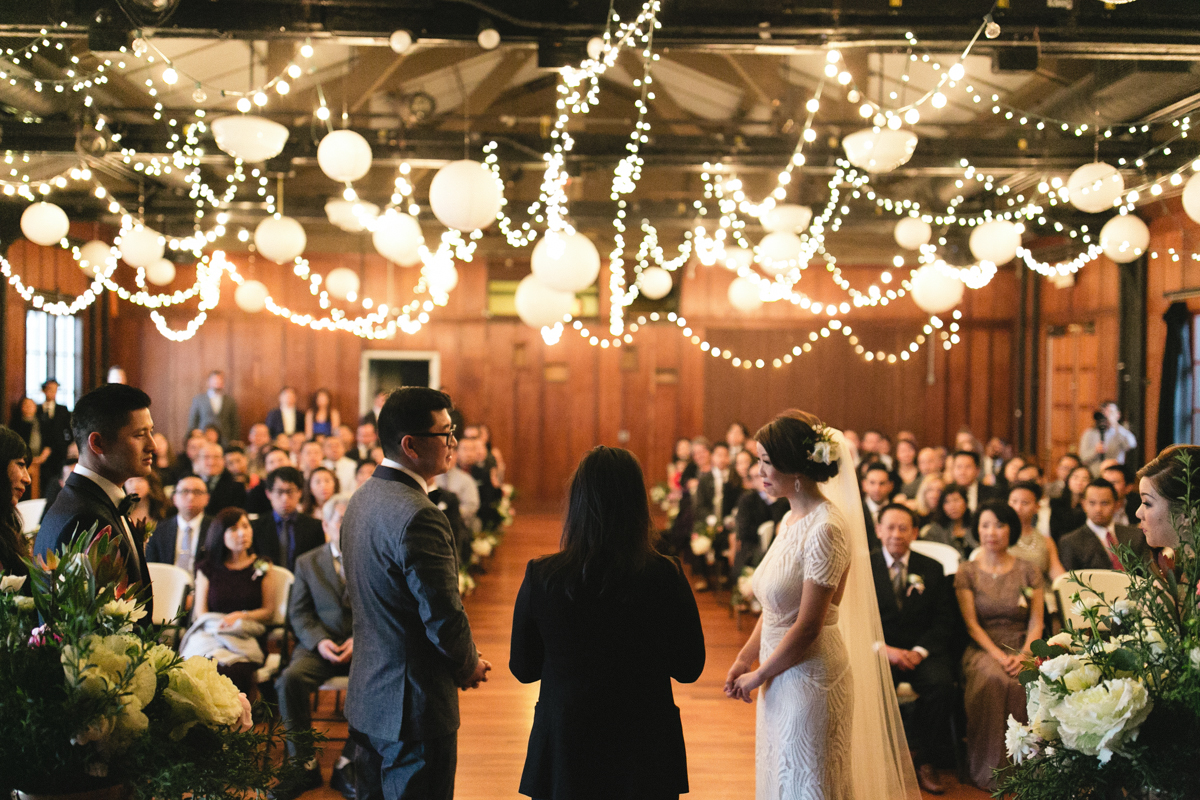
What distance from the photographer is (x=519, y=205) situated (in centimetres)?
1022

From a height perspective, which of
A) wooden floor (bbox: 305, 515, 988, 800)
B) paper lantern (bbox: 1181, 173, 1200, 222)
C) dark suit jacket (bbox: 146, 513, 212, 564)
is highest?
paper lantern (bbox: 1181, 173, 1200, 222)

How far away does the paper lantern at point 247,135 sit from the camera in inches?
170

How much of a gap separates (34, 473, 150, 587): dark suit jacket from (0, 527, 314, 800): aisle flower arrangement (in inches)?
17.1

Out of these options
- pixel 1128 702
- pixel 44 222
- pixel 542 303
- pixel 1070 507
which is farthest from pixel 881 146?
pixel 44 222

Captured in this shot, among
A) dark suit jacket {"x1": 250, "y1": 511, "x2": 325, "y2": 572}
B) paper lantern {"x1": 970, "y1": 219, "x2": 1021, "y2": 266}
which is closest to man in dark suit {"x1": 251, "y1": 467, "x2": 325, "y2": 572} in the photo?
dark suit jacket {"x1": 250, "y1": 511, "x2": 325, "y2": 572}

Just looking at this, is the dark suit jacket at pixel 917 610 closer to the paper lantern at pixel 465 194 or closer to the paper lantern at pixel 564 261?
the paper lantern at pixel 564 261

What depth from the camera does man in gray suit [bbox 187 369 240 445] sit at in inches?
444

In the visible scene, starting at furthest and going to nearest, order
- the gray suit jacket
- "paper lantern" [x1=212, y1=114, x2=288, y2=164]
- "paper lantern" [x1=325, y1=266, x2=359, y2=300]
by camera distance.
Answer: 1. "paper lantern" [x1=325, y1=266, x2=359, y2=300]
2. "paper lantern" [x1=212, y1=114, x2=288, y2=164]
3. the gray suit jacket

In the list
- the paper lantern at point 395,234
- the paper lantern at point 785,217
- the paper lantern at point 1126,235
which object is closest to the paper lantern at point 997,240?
the paper lantern at point 1126,235

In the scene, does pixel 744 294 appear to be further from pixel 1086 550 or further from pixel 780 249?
pixel 1086 550

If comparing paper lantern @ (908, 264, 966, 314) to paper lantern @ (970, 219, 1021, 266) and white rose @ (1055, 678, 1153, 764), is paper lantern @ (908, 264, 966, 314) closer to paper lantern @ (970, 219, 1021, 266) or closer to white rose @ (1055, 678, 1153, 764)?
paper lantern @ (970, 219, 1021, 266)

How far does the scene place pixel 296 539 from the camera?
5.00 meters

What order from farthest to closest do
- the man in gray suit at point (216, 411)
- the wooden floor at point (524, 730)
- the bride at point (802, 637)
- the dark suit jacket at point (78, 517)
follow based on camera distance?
the man in gray suit at point (216, 411), the wooden floor at point (524, 730), the bride at point (802, 637), the dark suit jacket at point (78, 517)

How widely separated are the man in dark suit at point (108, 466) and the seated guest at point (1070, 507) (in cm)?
541
